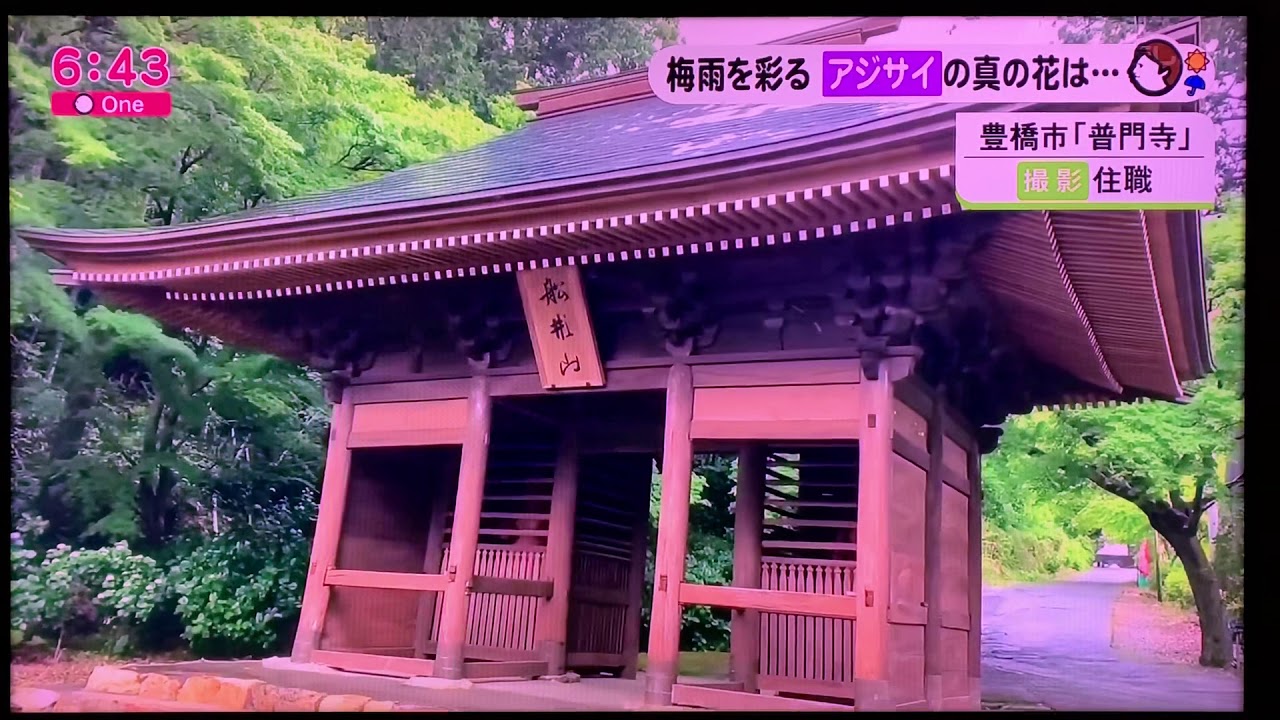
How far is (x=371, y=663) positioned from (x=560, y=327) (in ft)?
6.22

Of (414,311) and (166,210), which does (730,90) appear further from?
(166,210)

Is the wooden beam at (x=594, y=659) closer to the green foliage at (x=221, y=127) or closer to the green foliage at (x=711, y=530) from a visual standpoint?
the green foliage at (x=711, y=530)

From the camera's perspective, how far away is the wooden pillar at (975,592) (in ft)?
17.5

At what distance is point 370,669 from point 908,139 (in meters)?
3.47

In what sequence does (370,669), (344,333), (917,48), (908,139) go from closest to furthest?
(908,139)
(917,48)
(370,669)
(344,333)

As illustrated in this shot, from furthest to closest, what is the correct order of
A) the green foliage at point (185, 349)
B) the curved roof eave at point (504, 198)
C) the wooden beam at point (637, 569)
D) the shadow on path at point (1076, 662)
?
the wooden beam at point (637, 569) < the green foliage at point (185, 349) < the shadow on path at point (1076, 662) < the curved roof eave at point (504, 198)

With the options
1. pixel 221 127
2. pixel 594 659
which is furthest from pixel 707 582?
pixel 221 127

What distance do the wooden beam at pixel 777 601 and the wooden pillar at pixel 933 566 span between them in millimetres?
849

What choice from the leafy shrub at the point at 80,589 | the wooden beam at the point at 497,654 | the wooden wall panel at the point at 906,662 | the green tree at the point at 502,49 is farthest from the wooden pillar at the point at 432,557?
the wooden wall panel at the point at 906,662

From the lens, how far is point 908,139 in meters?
3.11

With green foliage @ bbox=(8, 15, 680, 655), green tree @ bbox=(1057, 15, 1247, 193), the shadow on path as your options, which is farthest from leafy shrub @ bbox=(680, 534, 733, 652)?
green tree @ bbox=(1057, 15, 1247, 193)

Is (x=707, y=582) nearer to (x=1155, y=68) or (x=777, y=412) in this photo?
(x=777, y=412)

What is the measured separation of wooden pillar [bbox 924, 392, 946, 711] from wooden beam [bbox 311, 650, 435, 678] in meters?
2.29

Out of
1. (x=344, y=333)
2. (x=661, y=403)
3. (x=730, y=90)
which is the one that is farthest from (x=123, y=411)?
(x=730, y=90)
